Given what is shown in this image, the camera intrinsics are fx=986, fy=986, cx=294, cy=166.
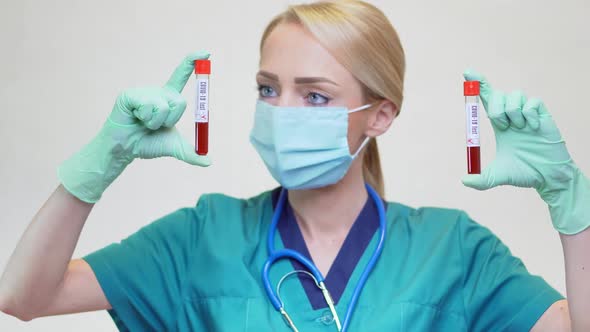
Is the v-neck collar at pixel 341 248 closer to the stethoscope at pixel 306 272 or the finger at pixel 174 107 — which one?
the stethoscope at pixel 306 272

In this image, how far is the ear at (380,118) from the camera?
7.55ft

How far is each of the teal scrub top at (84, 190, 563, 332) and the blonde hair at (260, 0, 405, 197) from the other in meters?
0.33

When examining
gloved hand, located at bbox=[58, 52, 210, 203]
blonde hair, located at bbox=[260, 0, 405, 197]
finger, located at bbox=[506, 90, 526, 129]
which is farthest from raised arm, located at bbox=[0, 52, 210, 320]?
finger, located at bbox=[506, 90, 526, 129]

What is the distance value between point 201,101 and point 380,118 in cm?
46

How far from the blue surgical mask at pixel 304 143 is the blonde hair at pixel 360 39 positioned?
0.08m

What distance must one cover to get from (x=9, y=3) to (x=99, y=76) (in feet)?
1.19

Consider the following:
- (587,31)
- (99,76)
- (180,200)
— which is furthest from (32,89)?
(587,31)

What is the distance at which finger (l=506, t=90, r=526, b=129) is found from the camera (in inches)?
78.4

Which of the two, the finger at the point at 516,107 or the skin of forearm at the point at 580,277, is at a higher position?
the finger at the point at 516,107

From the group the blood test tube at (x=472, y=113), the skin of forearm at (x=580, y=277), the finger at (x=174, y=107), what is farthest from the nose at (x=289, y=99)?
the skin of forearm at (x=580, y=277)

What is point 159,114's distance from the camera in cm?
201

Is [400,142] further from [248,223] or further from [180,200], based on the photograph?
[248,223]

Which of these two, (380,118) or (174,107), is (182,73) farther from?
(380,118)

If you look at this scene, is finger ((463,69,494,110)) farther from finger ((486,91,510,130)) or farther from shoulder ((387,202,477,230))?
shoulder ((387,202,477,230))
